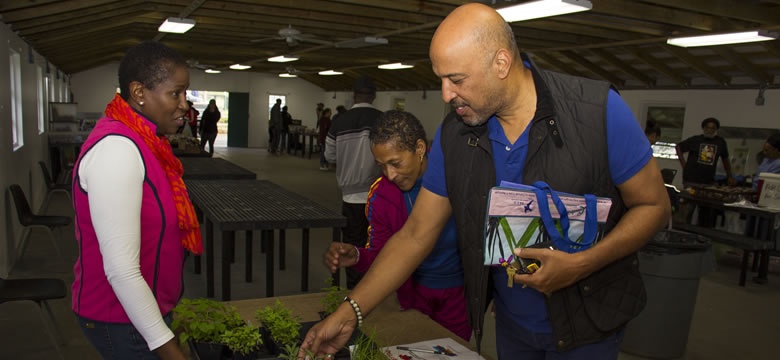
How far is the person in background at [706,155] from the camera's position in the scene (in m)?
7.91

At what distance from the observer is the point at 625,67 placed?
11.5 metres

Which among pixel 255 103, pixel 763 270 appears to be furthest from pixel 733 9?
pixel 255 103

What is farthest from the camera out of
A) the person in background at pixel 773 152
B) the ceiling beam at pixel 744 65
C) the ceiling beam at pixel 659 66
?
the ceiling beam at pixel 659 66

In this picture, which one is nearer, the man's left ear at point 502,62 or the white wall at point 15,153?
the man's left ear at point 502,62

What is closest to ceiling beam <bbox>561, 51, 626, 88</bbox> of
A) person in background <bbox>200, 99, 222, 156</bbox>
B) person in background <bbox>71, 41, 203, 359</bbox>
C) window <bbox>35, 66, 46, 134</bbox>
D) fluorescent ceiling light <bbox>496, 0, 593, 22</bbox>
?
fluorescent ceiling light <bbox>496, 0, 593, 22</bbox>

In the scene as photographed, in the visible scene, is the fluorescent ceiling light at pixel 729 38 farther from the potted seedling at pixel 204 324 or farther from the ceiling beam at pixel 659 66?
the potted seedling at pixel 204 324

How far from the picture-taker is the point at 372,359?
145 centimetres

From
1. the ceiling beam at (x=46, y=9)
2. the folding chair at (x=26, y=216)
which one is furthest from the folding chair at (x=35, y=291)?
the ceiling beam at (x=46, y=9)

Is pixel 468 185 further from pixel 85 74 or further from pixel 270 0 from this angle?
pixel 85 74

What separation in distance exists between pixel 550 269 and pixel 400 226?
1167 mm

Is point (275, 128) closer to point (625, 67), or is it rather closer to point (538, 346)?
point (625, 67)

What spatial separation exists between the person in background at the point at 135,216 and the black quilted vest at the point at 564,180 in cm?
77

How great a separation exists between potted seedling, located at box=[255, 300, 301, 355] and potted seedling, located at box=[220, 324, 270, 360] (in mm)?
43

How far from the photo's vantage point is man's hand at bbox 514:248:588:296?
120 cm
